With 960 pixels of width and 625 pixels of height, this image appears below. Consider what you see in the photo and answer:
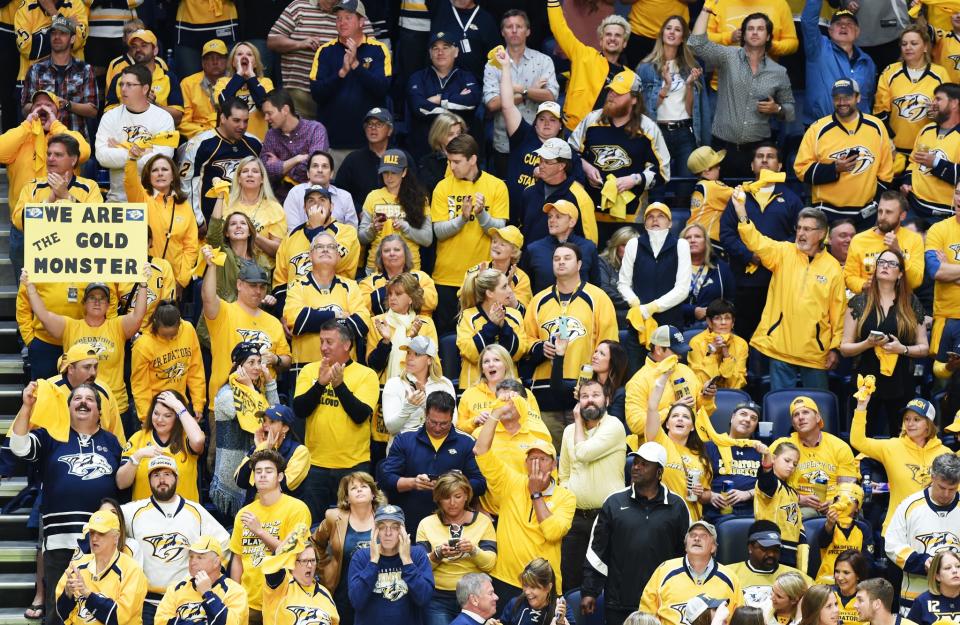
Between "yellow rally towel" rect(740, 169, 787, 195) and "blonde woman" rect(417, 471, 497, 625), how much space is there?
4177mm

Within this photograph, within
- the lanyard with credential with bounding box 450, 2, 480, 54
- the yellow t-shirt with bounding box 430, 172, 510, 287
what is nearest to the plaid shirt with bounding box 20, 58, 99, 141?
the lanyard with credential with bounding box 450, 2, 480, 54

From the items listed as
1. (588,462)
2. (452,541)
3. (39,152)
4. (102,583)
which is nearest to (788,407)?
(588,462)

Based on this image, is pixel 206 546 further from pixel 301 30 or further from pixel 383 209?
pixel 301 30

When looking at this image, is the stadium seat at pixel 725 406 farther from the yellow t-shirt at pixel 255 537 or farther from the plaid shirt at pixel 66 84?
the plaid shirt at pixel 66 84

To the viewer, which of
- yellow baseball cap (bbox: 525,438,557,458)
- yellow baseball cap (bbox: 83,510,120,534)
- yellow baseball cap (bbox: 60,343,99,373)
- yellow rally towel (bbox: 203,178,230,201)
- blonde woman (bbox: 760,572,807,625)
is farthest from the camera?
yellow rally towel (bbox: 203,178,230,201)

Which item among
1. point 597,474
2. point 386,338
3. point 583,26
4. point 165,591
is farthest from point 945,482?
point 583,26

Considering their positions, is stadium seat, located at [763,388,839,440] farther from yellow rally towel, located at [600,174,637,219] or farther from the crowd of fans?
yellow rally towel, located at [600,174,637,219]

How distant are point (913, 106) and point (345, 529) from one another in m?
6.68

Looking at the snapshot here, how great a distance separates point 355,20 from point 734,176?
11.0 ft

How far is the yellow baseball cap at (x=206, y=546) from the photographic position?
1181 centimetres

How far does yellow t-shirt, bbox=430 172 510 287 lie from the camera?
15.0 meters

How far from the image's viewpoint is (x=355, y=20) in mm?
16062

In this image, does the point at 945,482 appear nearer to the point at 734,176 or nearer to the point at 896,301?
the point at 896,301

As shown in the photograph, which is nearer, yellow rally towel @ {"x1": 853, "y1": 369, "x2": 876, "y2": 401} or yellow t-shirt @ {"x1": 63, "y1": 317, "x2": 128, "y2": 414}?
yellow rally towel @ {"x1": 853, "y1": 369, "x2": 876, "y2": 401}
